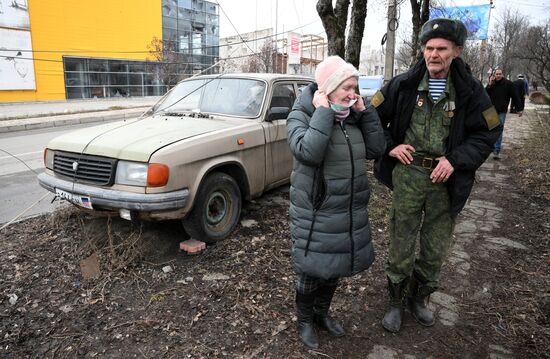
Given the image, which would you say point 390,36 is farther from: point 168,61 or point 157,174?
point 168,61

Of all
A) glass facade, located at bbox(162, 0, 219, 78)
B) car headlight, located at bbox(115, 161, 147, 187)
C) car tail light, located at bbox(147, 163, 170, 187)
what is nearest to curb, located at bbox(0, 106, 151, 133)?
car headlight, located at bbox(115, 161, 147, 187)

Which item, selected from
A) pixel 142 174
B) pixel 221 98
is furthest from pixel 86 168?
pixel 221 98

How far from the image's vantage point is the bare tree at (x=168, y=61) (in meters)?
26.8

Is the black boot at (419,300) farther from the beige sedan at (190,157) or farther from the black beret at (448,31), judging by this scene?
the beige sedan at (190,157)

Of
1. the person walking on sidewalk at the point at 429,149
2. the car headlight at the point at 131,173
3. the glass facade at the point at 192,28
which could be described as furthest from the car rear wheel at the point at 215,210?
the glass facade at the point at 192,28

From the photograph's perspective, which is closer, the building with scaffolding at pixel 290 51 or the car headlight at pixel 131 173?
the car headlight at pixel 131 173

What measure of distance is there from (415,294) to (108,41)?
97.7 feet

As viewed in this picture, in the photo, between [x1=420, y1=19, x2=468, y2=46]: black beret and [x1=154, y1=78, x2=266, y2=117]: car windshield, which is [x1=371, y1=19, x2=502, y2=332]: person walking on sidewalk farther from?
[x1=154, y1=78, x2=266, y2=117]: car windshield

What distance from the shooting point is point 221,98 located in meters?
4.82

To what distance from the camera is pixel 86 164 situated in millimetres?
3605

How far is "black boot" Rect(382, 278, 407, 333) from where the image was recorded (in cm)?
283

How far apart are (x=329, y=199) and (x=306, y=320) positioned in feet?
2.84

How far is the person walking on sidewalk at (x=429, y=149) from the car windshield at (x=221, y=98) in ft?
6.97

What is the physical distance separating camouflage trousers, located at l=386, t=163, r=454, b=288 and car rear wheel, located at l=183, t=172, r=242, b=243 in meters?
1.75
